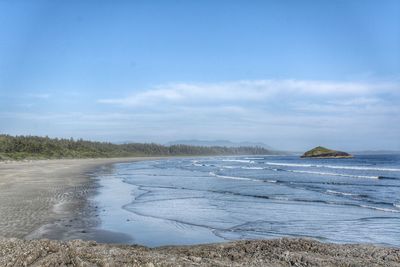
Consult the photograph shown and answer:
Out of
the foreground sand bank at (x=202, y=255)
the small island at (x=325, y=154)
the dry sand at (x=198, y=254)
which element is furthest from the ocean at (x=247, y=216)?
the small island at (x=325, y=154)

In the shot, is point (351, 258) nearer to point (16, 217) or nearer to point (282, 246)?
point (282, 246)

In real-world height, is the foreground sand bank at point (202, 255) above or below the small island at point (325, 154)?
below

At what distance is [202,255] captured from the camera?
9531mm

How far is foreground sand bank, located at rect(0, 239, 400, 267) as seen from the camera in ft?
27.5

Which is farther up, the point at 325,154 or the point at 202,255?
the point at 325,154

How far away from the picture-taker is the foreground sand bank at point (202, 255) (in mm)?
8383

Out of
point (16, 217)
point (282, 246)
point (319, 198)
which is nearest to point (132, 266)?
point (282, 246)

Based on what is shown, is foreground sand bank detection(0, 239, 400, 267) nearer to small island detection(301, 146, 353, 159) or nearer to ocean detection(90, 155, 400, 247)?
ocean detection(90, 155, 400, 247)

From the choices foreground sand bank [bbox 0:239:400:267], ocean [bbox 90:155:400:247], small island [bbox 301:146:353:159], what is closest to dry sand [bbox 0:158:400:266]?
foreground sand bank [bbox 0:239:400:267]

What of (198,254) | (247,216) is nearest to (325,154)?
(247,216)

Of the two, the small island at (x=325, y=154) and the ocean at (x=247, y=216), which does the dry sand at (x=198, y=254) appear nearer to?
the ocean at (x=247, y=216)

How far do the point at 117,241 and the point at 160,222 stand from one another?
3.80m

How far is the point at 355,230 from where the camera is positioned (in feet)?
50.1

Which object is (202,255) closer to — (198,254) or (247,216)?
(198,254)
